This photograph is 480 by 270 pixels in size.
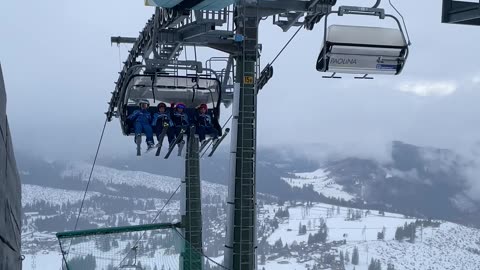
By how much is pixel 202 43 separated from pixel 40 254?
86.2ft

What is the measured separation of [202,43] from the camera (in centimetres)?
1127

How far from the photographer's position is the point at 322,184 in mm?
112688

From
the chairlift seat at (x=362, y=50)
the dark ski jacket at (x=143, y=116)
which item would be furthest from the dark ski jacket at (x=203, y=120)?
the chairlift seat at (x=362, y=50)

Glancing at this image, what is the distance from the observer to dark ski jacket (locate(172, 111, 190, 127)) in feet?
44.1

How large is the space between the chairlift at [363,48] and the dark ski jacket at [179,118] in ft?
15.4

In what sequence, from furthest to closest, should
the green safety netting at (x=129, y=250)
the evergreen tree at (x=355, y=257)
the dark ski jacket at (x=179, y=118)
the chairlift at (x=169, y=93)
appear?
the evergreen tree at (x=355, y=257) < the dark ski jacket at (x=179, y=118) < the chairlift at (x=169, y=93) < the green safety netting at (x=129, y=250)

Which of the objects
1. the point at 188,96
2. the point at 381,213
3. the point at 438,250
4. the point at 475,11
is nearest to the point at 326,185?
the point at 381,213

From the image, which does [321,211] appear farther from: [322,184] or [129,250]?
[129,250]

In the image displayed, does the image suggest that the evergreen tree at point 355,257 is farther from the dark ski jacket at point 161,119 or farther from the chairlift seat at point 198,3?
the chairlift seat at point 198,3

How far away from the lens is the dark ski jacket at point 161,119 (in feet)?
43.1

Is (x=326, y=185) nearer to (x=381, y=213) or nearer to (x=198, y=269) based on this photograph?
(x=381, y=213)

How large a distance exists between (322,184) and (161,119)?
10045 centimetres

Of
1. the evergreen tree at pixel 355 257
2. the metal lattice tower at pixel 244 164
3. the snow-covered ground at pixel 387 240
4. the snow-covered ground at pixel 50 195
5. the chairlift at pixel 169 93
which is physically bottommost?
the evergreen tree at pixel 355 257

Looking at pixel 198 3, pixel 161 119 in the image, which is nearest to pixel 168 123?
pixel 161 119
